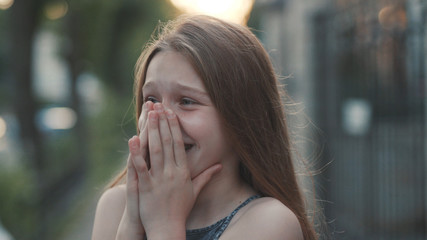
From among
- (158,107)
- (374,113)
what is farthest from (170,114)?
(374,113)

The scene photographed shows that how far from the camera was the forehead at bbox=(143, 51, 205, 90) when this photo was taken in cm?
155

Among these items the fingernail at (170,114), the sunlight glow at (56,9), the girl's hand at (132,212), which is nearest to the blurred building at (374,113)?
the fingernail at (170,114)

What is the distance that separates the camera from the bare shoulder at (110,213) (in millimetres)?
1694

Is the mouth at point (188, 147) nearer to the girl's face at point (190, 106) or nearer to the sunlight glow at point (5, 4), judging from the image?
the girl's face at point (190, 106)

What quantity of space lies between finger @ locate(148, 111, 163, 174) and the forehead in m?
0.12

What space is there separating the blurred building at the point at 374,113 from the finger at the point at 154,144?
1560 mm

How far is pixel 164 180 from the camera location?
4.89 feet

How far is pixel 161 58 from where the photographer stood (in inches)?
63.7

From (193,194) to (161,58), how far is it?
1.53 ft

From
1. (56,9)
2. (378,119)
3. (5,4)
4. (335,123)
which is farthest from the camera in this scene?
(56,9)

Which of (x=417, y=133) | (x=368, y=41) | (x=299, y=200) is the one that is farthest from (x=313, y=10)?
(x=299, y=200)

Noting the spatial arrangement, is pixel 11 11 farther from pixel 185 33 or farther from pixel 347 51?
pixel 185 33

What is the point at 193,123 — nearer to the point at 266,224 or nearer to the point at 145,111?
the point at 145,111

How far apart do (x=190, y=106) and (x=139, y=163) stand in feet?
0.82
